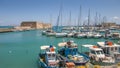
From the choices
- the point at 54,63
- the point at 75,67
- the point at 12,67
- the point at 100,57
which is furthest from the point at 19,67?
the point at 100,57

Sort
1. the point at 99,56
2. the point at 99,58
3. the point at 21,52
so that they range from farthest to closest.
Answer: the point at 21,52 < the point at 99,56 < the point at 99,58

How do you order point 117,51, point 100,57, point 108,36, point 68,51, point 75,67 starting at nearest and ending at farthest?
point 75,67 → point 100,57 → point 117,51 → point 68,51 → point 108,36

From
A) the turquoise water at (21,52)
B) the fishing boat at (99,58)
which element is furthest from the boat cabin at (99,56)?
the turquoise water at (21,52)

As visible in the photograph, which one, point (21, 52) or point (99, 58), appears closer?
point (99, 58)

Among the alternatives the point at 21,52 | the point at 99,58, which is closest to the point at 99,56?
the point at 99,58

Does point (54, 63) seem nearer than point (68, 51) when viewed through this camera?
Yes

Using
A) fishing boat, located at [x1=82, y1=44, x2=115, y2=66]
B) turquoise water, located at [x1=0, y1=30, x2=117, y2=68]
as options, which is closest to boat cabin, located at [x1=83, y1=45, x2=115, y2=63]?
fishing boat, located at [x1=82, y1=44, x2=115, y2=66]

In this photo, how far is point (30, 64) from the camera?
33.4 metres

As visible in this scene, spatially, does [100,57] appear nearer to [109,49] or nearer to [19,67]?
[109,49]

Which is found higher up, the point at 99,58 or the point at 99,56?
the point at 99,56

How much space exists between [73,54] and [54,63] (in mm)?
6756

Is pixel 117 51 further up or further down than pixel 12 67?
further up

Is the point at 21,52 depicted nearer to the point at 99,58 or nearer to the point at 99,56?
the point at 99,56

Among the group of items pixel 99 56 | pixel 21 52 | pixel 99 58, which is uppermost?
pixel 99 56
